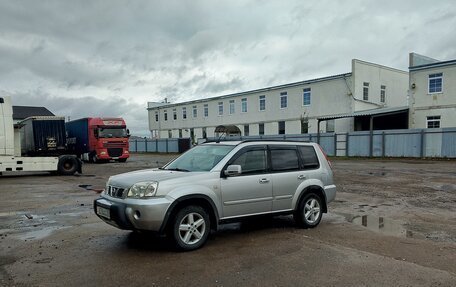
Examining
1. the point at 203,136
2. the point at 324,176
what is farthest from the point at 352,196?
the point at 203,136

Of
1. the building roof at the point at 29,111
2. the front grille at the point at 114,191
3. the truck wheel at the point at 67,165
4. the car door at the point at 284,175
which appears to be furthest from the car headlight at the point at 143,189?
the building roof at the point at 29,111

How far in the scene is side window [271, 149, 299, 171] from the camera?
6.64 meters

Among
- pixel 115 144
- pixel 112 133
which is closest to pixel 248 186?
pixel 115 144

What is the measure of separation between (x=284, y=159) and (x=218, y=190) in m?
1.64

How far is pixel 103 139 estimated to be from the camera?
28.0m

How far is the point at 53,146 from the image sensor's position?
64.6 feet

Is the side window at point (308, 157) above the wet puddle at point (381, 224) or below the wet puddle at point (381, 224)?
above

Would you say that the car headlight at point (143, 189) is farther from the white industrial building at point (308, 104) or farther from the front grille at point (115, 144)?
the white industrial building at point (308, 104)

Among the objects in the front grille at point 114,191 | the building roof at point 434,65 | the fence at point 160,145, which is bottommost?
the fence at point 160,145

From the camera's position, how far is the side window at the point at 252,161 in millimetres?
6211

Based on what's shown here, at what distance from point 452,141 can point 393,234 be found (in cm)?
2277

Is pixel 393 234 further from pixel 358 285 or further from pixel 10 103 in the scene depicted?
pixel 10 103

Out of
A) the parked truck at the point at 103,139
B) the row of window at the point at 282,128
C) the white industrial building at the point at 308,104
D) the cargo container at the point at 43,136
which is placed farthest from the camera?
the row of window at the point at 282,128

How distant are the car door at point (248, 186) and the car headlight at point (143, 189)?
3.52 ft
